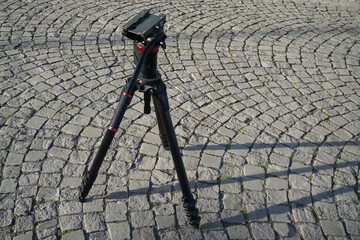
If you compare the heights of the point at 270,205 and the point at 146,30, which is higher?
the point at 146,30

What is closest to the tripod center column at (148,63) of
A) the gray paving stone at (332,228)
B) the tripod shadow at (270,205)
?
the tripod shadow at (270,205)

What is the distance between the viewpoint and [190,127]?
448cm

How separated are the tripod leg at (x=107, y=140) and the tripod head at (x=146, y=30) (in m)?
0.37

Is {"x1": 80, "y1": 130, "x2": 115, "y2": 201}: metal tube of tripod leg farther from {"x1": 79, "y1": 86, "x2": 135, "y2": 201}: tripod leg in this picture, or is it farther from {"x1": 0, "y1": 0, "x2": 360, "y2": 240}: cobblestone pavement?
{"x1": 0, "y1": 0, "x2": 360, "y2": 240}: cobblestone pavement

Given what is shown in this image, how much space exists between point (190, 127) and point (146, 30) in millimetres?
1934

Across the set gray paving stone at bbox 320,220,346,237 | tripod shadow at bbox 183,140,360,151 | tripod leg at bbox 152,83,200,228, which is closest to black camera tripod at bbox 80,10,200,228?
tripod leg at bbox 152,83,200,228

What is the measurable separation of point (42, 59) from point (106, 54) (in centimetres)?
90

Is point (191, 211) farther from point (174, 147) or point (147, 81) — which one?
point (147, 81)

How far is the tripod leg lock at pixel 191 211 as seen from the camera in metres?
3.27

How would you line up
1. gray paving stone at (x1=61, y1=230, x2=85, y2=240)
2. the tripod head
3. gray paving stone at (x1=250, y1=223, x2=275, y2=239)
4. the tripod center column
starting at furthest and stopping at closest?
gray paving stone at (x1=250, y1=223, x2=275, y2=239) → gray paving stone at (x1=61, y1=230, x2=85, y2=240) → the tripod center column → the tripod head

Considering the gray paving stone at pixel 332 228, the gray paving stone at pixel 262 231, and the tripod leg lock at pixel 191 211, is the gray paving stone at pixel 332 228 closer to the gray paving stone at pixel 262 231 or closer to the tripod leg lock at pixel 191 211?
the gray paving stone at pixel 262 231

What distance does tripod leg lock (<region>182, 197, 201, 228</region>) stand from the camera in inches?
129

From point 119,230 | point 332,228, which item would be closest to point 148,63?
point 119,230

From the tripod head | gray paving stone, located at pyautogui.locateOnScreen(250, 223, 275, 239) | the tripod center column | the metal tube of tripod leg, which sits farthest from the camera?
gray paving stone, located at pyautogui.locateOnScreen(250, 223, 275, 239)
